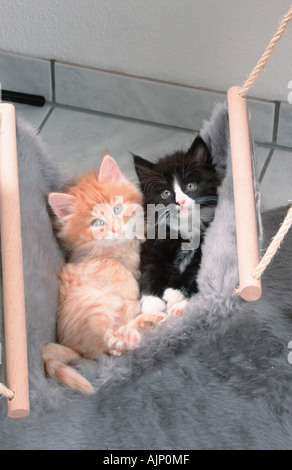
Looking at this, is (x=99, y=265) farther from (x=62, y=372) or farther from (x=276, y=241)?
(x=276, y=241)

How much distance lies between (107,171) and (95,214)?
0.11 metres

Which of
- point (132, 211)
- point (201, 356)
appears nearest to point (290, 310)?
point (201, 356)

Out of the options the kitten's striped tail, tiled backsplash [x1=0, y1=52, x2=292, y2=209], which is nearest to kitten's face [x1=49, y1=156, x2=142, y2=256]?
the kitten's striped tail

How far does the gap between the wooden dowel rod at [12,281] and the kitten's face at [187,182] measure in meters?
0.32

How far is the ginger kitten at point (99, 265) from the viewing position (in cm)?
119

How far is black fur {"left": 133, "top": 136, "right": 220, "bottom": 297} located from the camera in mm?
1276

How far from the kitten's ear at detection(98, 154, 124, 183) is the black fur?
2.6 inches

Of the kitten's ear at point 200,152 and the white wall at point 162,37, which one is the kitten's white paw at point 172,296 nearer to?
the kitten's ear at point 200,152

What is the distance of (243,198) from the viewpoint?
1.03 meters

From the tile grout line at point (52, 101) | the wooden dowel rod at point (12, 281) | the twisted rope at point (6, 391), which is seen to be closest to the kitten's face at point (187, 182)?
the wooden dowel rod at point (12, 281)

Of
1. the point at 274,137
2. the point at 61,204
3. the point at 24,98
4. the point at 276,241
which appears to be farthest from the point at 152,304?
the point at 24,98

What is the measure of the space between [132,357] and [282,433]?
270mm
